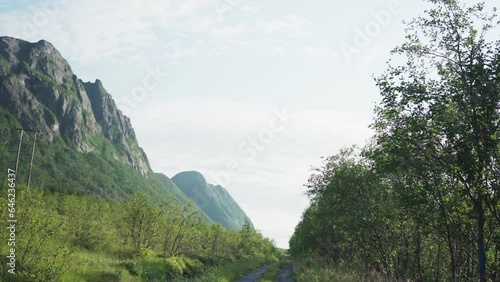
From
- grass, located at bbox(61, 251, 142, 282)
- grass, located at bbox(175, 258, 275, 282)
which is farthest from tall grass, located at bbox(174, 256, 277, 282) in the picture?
grass, located at bbox(61, 251, 142, 282)

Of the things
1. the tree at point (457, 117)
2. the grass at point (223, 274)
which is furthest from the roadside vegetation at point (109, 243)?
the tree at point (457, 117)

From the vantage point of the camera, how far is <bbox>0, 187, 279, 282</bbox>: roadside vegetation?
20.2 m

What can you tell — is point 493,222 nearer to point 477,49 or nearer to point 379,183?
point 477,49

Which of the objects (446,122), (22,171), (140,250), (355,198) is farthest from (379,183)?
(22,171)

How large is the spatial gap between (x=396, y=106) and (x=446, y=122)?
236 centimetres

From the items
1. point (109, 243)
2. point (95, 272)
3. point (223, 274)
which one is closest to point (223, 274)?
point (223, 274)

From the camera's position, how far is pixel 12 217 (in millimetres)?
19359

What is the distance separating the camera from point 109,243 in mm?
46906

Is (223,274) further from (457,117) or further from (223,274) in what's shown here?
(457,117)

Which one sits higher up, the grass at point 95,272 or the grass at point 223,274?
the grass at point 95,272

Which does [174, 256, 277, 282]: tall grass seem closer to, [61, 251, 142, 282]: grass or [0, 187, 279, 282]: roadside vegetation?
[0, 187, 279, 282]: roadside vegetation

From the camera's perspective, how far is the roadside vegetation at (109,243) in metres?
20.2

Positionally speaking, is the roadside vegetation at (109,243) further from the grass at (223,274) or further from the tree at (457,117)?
the tree at (457,117)

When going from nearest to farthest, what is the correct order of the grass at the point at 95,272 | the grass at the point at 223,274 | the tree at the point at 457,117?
the tree at the point at 457,117
the grass at the point at 95,272
the grass at the point at 223,274
